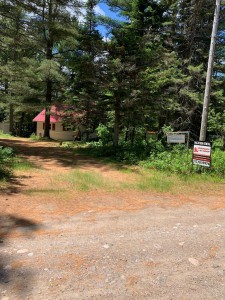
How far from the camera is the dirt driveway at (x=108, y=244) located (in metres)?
2.81

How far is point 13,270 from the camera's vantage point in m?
3.06

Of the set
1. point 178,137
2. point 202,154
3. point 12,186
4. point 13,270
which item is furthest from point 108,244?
point 178,137

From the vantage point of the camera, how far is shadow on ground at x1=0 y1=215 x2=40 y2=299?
2.73 metres

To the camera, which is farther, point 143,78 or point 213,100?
point 213,100

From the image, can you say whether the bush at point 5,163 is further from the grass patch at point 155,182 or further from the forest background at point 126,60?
the forest background at point 126,60

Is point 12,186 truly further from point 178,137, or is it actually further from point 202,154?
point 178,137

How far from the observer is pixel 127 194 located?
6.86 metres

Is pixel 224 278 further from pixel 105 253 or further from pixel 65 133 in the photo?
pixel 65 133

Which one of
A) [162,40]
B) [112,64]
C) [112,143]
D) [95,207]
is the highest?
[162,40]

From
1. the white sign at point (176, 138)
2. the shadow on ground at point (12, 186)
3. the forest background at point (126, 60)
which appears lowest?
the shadow on ground at point (12, 186)

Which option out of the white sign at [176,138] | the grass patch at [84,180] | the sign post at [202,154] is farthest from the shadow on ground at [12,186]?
the white sign at [176,138]

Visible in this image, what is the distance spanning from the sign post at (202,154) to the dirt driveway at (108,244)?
86.6 inches

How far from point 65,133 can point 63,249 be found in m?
25.6

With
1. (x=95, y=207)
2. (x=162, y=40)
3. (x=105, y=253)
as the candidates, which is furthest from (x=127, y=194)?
(x=162, y=40)
